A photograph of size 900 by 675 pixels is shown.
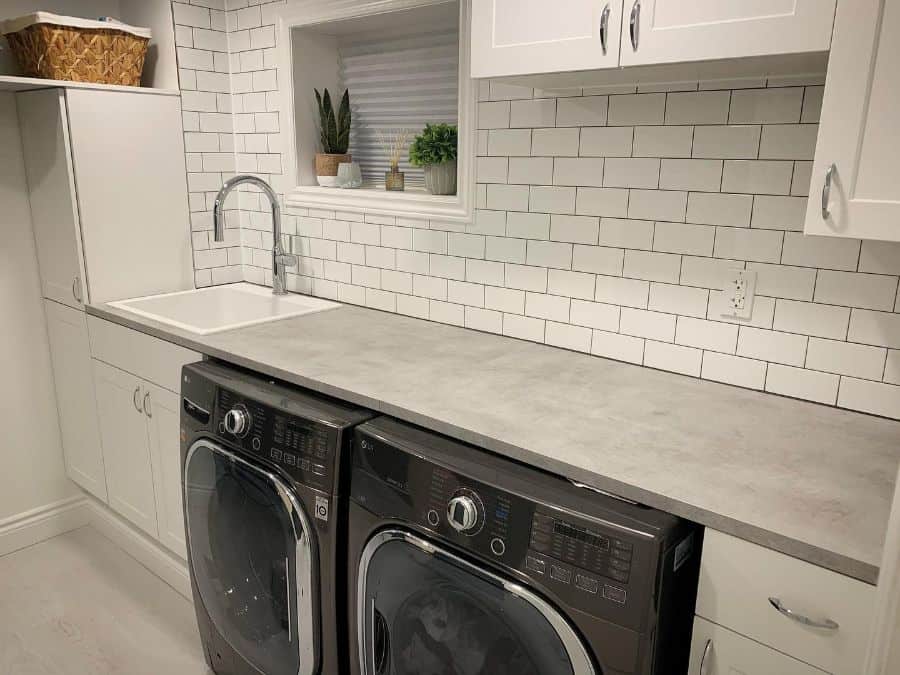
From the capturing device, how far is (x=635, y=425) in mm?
1424

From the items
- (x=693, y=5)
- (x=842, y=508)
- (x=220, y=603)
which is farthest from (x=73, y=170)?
(x=842, y=508)

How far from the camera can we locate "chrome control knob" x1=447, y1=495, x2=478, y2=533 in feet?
4.20

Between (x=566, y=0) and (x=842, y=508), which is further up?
(x=566, y=0)

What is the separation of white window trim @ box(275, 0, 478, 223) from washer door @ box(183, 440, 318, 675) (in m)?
0.97

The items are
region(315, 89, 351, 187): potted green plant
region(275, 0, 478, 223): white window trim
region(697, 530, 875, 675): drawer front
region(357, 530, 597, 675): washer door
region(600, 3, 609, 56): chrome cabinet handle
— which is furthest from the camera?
region(315, 89, 351, 187): potted green plant

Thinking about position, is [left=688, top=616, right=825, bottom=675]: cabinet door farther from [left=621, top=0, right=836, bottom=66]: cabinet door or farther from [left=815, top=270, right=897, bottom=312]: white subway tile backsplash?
[left=621, top=0, right=836, bottom=66]: cabinet door

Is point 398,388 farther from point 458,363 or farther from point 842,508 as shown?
point 842,508

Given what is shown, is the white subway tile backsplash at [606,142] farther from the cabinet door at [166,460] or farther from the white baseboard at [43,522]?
the white baseboard at [43,522]

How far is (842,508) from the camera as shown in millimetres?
1101

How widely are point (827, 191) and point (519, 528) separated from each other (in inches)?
30.5

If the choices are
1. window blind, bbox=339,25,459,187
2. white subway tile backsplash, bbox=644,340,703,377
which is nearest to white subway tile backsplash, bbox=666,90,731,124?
white subway tile backsplash, bbox=644,340,703,377

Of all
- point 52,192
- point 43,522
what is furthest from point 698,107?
point 43,522

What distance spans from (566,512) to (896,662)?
0.49 meters

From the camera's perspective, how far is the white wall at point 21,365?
2557mm
